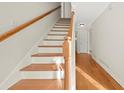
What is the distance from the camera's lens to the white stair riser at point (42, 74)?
126 inches

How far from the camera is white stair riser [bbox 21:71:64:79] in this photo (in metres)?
3.19

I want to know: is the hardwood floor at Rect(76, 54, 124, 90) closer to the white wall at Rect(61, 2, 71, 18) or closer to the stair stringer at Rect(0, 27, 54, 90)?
the stair stringer at Rect(0, 27, 54, 90)

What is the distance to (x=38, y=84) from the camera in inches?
115

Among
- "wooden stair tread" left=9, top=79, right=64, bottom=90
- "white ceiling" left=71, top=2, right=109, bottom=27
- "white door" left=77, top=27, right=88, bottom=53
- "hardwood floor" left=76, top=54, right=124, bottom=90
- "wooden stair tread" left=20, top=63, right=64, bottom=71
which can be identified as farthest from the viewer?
"white door" left=77, top=27, right=88, bottom=53

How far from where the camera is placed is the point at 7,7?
9.17ft

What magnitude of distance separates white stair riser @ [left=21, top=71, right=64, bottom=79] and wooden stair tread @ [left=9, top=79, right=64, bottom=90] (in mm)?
87

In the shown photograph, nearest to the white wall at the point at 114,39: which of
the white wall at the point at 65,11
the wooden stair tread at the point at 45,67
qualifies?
the wooden stair tread at the point at 45,67

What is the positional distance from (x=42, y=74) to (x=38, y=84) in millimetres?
316

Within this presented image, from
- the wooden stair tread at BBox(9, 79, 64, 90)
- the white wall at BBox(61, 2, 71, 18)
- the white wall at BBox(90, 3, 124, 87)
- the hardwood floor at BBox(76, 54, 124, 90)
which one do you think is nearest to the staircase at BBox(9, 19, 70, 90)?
the wooden stair tread at BBox(9, 79, 64, 90)

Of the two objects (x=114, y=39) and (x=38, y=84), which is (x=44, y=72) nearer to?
(x=38, y=84)

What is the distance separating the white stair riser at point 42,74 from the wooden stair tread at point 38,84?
0.09 metres

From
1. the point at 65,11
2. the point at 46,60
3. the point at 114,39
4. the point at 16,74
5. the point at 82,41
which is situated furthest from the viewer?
the point at 82,41

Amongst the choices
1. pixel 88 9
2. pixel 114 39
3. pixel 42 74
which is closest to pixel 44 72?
pixel 42 74

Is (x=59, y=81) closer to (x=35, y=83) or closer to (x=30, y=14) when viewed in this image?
(x=35, y=83)
